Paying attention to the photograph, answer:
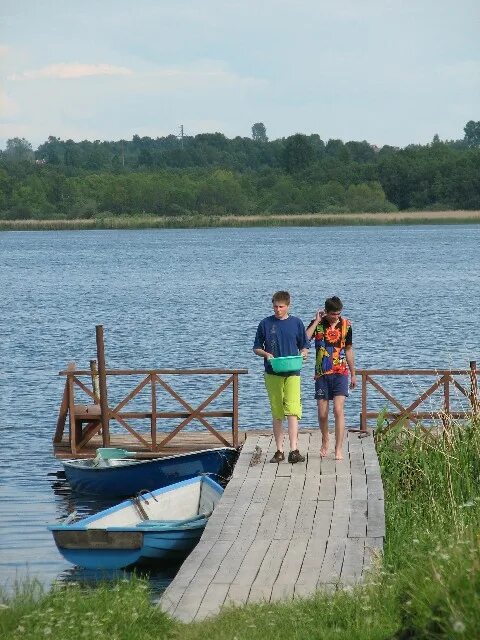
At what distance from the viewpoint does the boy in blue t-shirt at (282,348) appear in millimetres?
12625

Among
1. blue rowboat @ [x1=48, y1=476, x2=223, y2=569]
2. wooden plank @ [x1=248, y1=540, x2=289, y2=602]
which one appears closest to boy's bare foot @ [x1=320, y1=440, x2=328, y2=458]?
blue rowboat @ [x1=48, y1=476, x2=223, y2=569]

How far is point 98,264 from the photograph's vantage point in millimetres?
86312

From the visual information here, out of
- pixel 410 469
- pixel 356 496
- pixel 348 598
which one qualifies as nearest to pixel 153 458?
pixel 410 469

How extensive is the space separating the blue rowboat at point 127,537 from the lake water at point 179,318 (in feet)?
1.23

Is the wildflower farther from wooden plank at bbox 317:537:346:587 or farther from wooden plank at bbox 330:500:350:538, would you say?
wooden plank at bbox 330:500:350:538

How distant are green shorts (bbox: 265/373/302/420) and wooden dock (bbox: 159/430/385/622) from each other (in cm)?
58

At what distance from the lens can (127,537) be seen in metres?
12.4

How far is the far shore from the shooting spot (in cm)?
13925

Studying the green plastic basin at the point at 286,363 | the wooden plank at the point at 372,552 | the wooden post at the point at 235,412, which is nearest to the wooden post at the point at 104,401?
the wooden post at the point at 235,412

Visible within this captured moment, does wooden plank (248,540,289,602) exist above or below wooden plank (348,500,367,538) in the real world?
above

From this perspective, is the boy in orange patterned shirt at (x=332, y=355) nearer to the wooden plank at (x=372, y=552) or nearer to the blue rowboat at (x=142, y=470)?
the wooden plank at (x=372, y=552)

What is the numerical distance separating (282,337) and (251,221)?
447 ft

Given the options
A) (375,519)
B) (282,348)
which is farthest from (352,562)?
(282,348)

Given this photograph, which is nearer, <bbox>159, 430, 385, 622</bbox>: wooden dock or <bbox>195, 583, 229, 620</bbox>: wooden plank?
<bbox>195, 583, 229, 620</bbox>: wooden plank
